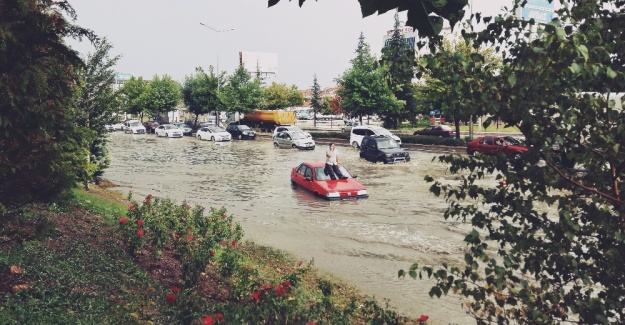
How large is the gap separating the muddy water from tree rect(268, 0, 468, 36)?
31.9 inches

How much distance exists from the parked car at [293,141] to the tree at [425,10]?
1363 inches

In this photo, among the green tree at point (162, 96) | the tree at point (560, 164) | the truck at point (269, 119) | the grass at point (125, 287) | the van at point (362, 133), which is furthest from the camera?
the green tree at point (162, 96)

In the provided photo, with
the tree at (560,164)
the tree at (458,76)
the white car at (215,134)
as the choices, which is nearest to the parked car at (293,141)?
the white car at (215,134)

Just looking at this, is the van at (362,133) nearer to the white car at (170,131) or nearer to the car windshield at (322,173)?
the car windshield at (322,173)

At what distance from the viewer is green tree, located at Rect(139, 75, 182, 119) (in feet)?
238

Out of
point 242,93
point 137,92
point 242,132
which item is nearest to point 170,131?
point 242,132

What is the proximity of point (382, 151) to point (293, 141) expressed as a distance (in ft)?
36.9

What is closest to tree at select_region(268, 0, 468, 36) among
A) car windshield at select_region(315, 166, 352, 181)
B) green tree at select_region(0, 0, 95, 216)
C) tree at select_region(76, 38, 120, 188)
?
green tree at select_region(0, 0, 95, 216)

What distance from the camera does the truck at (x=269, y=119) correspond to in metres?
55.7

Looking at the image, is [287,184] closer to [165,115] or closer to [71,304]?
[71,304]

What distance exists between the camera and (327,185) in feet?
57.1

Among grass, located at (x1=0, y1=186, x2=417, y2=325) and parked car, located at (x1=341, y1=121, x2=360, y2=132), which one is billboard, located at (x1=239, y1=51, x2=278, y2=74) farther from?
grass, located at (x1=0, y1=186, x2=417, y2=325)

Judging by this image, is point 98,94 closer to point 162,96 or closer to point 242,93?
point 242,93

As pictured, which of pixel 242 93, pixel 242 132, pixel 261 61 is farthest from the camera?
pixel 261 61
